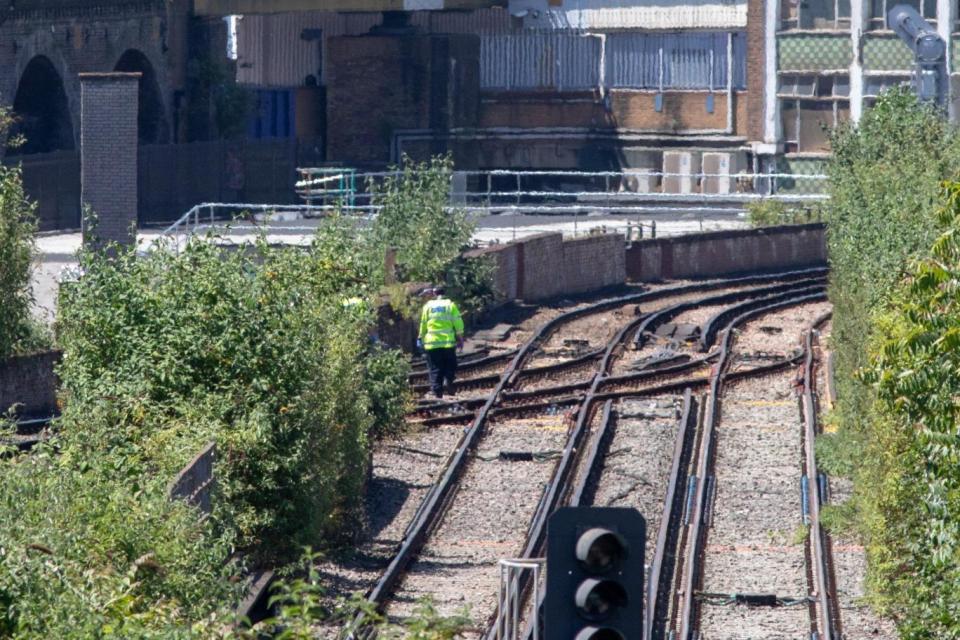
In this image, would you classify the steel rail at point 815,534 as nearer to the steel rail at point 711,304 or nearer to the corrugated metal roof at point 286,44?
the steel rail at point 711,304

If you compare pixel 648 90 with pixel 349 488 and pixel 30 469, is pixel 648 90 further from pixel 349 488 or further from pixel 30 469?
pixel 30 469

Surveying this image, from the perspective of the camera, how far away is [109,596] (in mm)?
8539

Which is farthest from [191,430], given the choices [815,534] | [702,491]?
[702,491]

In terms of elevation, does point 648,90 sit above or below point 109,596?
above

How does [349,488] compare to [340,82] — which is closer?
[349,488]

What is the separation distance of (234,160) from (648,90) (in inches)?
493

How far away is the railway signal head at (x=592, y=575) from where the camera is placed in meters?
6.64

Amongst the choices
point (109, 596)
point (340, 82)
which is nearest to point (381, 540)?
point (109, 596)

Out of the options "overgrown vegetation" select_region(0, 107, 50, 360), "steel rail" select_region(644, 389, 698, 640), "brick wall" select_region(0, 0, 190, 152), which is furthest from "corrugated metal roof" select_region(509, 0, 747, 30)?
"overgrown vegetation" select_region(0, 107, 50, 360)

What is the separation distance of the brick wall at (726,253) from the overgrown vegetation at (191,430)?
1870 cm

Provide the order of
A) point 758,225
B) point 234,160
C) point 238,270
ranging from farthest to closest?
point 234,160 < point 758,225 < point 238,270

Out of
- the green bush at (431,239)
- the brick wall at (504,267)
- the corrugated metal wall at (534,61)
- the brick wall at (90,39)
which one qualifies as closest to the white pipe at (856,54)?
the corrugated metal wall at (534,61)

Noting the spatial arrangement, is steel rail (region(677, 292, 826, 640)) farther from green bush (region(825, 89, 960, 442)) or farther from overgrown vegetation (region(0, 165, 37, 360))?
overgrown vegetation (region(0, 165, 37, 360))

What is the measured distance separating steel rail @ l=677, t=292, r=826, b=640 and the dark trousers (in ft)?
10.5
